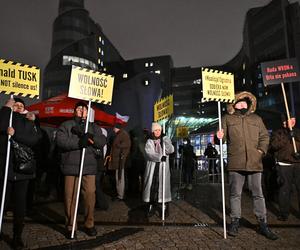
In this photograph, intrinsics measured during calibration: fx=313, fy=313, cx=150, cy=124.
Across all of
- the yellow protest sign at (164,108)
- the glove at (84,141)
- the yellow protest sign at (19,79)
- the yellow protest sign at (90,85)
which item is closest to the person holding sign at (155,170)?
the yellow protest sign at (164,108)

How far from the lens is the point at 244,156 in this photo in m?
5.38

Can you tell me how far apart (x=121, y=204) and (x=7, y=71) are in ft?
15.2

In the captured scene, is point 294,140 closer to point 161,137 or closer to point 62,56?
point 161,137

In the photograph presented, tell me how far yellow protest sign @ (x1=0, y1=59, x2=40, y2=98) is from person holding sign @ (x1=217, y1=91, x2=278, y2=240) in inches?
134

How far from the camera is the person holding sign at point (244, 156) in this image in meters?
5.31

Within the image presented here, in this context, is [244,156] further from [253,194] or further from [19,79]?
[19,79]

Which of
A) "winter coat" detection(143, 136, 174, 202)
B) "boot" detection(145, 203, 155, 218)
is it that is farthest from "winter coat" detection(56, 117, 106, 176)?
"boot" detection(145, 203, 155, 218)

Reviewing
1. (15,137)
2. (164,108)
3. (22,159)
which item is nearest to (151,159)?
(164,108)

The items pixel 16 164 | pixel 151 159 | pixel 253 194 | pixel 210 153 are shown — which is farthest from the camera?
pixel 210 153

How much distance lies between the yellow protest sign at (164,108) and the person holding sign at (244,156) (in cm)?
257

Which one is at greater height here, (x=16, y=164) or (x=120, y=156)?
(x=120, y=156)

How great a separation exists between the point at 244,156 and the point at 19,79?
4.10 metres

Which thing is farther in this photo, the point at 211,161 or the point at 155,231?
the point at 211,161

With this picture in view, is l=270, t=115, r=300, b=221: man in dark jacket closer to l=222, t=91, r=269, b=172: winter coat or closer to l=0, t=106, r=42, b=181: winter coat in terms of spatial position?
l=222, t=91, r=269, b=172: winter coat
